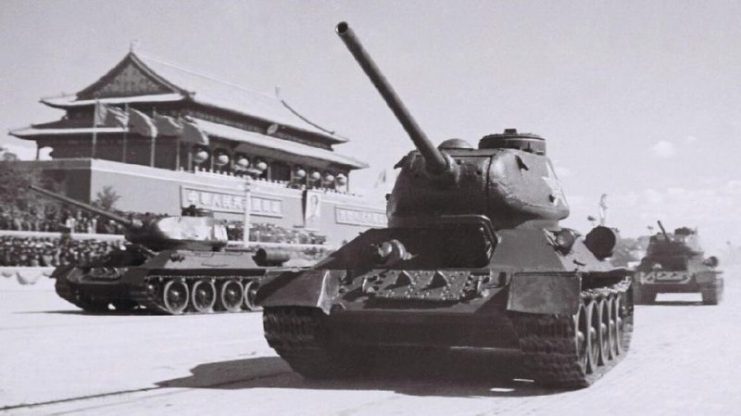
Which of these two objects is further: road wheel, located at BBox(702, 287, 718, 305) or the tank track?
road wheel, located at BBox(702, 287, 718, 305)

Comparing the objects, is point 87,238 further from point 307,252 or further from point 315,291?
point 315,291

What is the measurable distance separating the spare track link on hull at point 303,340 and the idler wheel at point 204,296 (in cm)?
1064

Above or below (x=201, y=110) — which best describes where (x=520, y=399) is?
below

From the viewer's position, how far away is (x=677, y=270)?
899 inches

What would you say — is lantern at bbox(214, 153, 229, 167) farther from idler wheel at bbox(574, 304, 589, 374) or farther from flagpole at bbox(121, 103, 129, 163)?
idler wheel at bbox(574, 304, 589, 374)

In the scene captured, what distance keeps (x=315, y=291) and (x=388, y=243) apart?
0.94 m

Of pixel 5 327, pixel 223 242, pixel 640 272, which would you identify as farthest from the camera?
pixel 640 272

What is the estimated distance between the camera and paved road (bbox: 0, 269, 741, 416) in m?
6.96

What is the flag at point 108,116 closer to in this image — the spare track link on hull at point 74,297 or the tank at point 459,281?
the spare track link on hull at point 74,297

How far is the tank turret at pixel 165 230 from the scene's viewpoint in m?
18.7

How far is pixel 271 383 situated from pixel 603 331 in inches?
139

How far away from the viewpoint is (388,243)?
28.7 feet

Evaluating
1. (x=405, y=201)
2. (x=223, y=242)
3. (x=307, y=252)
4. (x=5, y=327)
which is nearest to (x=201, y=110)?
(x=307, y=252)

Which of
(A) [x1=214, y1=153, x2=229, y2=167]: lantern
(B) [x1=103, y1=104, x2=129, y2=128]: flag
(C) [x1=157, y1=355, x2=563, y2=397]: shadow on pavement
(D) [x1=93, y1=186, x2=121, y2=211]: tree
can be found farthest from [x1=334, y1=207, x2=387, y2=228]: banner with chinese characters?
(C) [x1=157, y1=355, x2=563, y2=397]: shadow on pavement
